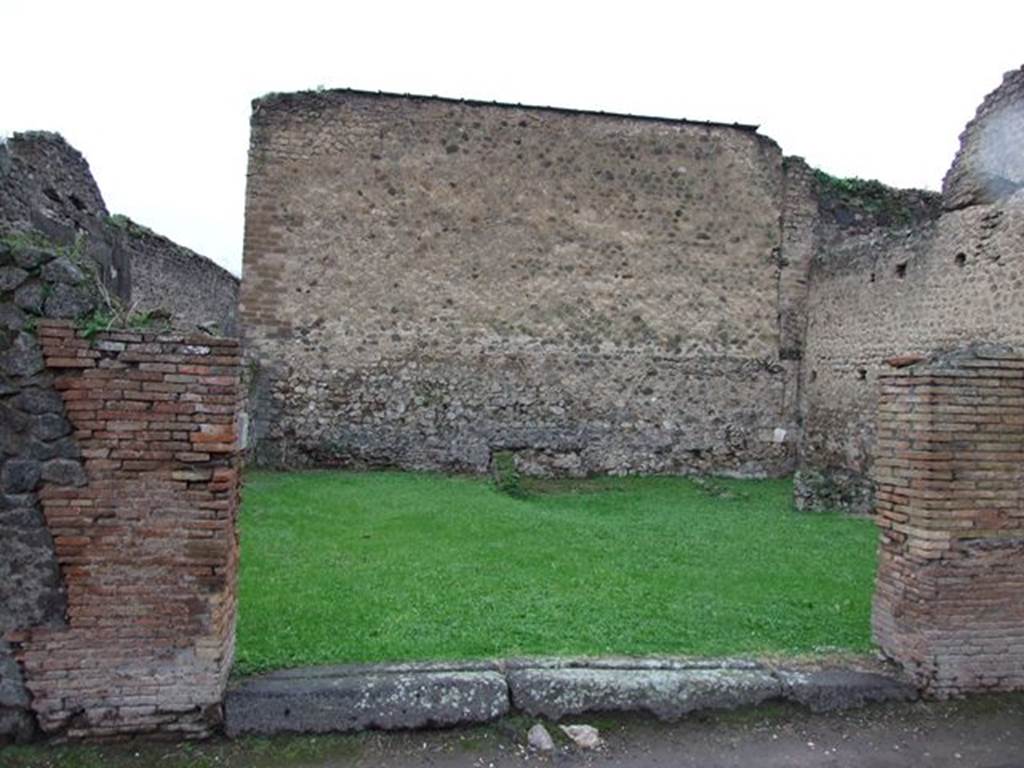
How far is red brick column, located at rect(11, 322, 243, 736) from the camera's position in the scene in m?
3.75

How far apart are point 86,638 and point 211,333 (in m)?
1.62

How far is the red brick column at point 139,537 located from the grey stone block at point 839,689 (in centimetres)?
297

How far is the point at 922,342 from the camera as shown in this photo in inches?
433

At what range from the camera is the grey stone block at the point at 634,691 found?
406cm

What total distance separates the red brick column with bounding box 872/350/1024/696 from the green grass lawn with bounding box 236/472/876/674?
0.58 metres

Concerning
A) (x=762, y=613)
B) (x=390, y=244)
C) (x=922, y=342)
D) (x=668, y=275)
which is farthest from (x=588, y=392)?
(x=762, y=613)

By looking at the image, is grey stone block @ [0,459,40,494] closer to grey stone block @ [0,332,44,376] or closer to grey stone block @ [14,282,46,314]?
grey stone block @ [0,332,44,376]

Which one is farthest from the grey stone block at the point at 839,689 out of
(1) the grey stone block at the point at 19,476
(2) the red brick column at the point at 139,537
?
(1) the grey stone block at the point at 19,476

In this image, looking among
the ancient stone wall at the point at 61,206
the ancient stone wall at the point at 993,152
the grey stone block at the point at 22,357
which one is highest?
the ancient stone wall at the point at 993,152

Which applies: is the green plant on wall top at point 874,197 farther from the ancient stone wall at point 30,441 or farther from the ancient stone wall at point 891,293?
the ancient stone wall at point 30,441

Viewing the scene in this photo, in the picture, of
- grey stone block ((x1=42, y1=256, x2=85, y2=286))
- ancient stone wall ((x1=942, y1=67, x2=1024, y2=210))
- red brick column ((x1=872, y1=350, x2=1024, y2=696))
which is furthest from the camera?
ancient stone wall ((x1=942, y1=67, x2=1024, y2=210))

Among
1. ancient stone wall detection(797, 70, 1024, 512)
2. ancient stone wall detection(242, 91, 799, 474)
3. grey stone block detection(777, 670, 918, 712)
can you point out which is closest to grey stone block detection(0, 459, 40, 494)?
A: grey stone block detection(777, 670, 918, 712)

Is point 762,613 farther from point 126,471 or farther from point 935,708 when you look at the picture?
point 126,471

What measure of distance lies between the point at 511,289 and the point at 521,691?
30.0ft
